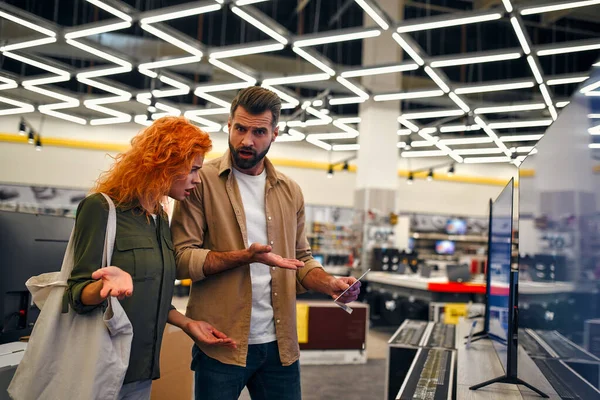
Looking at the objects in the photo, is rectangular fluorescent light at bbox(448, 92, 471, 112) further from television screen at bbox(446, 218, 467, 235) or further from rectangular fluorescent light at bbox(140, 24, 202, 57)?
television screen at bbox(446, 218, 467, 235)

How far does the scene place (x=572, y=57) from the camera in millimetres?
13484

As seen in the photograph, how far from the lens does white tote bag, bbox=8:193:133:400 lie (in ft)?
4.74

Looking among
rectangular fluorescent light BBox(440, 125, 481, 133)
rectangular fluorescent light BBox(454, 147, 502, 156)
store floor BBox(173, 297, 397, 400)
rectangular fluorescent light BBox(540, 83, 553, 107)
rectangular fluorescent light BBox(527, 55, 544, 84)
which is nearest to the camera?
store floor BBox(173, 297, 397, 400)

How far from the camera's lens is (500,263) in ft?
9.25

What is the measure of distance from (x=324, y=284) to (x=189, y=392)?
6.27 ft

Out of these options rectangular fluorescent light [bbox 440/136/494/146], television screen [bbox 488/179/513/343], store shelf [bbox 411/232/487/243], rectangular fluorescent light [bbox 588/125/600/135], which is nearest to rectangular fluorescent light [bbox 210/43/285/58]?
television screen [bbox 488/179/513/343]

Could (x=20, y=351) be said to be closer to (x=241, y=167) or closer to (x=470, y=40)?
(x=241, y=167)

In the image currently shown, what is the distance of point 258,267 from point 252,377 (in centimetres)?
39

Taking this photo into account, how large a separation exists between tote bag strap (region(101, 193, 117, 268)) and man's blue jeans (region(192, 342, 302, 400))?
1.67 ft

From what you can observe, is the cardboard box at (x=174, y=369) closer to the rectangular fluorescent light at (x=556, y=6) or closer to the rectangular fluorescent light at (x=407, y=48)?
the rectangular fluorescent light at (x=407, y=48)

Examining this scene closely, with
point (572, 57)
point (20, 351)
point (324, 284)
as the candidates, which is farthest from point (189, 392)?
point (572, 57)

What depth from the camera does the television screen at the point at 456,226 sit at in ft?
58.1

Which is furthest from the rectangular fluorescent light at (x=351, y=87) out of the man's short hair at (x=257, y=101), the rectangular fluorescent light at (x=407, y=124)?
the man's short hair at (x=257, y=101)

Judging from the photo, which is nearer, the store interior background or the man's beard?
the man's beard
